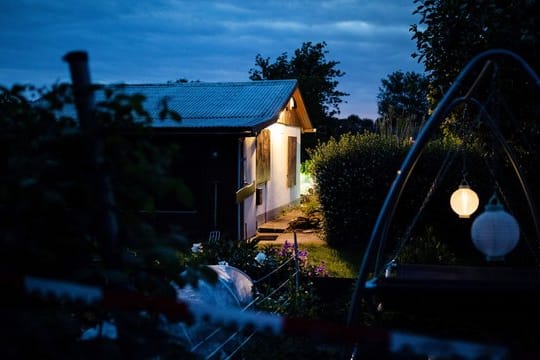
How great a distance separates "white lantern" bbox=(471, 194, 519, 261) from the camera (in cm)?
461

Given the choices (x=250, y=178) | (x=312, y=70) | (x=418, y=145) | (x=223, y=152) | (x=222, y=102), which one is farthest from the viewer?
(x=312, y=70)

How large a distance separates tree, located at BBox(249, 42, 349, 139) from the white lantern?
31.9m

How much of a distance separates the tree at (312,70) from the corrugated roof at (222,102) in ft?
64.8

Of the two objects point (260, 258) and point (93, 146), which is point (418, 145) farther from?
point (260, 258)

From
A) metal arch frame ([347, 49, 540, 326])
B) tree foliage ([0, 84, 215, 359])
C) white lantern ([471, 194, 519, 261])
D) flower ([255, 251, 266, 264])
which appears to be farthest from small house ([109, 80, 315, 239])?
tree foliage ([0, 84, 215, 359])

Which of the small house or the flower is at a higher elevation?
the small house

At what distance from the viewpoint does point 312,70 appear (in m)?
38.5

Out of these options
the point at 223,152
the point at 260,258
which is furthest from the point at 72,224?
the point at 223,152

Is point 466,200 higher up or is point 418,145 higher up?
point 418,145

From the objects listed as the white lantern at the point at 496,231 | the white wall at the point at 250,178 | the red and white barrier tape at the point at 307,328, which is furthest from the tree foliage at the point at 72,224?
the white wall at the point at 250,178

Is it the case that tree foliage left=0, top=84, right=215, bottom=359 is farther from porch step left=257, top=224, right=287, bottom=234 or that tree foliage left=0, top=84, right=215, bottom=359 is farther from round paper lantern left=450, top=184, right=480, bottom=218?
porch step left=257, top=224, right=287, bottom=234

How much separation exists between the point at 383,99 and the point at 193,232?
2491 inches

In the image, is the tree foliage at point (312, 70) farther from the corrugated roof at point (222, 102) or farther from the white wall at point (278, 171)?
the corrugated roof at point (222, 102)

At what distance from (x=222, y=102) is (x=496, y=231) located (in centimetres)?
1158
